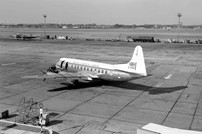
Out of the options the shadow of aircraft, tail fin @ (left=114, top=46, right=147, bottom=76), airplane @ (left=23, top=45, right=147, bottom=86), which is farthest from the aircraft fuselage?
the shadow of aircraft

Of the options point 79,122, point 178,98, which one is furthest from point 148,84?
point 79,122

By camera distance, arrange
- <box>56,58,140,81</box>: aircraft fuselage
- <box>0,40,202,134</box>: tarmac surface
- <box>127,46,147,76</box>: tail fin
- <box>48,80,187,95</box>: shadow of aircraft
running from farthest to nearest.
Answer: <box>48,80,187,95</box>: shadow of aircraft, <box>56,58,140,81</box>: aircraft fuselage, <box>127,46,147,76</box>: tail fin, <box>0,40,202,134</box>: tarmac surface

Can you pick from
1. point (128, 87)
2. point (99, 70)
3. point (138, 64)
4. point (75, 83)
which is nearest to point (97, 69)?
point (99, 70)

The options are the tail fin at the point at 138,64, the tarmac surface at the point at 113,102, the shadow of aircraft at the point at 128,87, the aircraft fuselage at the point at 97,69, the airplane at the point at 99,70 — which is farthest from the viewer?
the shadow of aircraft at the point at 128,87

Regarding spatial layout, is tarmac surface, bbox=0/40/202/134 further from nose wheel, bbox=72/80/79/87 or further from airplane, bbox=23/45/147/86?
airplane, bbox=23/45/147/86

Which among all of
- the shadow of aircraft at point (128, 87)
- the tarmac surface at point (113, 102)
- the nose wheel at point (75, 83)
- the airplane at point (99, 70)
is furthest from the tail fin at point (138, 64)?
the nose wheel at point (75, 83)

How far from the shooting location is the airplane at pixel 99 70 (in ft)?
109

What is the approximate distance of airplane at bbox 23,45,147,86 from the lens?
33.1 m

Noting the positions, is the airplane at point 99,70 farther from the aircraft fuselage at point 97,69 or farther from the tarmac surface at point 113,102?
the tarmac surface at point 113,102

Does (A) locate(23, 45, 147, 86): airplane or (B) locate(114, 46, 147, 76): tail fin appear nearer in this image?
(B) locate(114, 46, 147, 76): tail fin

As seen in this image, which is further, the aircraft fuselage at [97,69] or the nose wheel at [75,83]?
the nose wheel at [75,83]

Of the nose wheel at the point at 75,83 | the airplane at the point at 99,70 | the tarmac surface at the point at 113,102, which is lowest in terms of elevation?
the tarmac surface at the point at 113,102

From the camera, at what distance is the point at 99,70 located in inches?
Result: 1470

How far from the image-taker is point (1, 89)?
36531 mm
